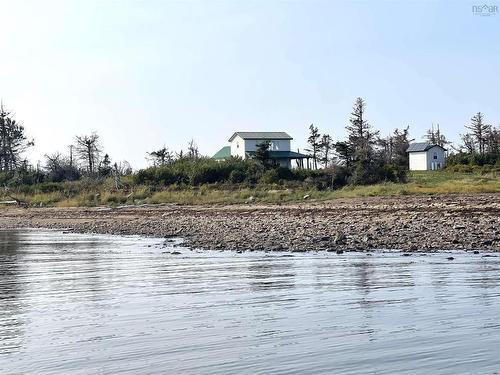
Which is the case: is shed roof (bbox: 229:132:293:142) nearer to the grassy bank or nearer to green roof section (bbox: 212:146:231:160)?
green roof section (bbox: 212:146:231:160)

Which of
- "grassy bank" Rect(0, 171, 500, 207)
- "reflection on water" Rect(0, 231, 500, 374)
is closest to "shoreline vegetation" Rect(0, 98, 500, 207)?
"grassy bank" Rect(0, 171, 500, 207)

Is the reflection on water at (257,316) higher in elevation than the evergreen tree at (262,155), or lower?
lower

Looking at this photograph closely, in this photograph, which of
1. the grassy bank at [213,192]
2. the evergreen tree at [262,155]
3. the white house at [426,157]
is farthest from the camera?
the white house at [426,157]

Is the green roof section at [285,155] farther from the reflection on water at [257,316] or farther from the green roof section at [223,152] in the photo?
the reflection on water at [257,316]

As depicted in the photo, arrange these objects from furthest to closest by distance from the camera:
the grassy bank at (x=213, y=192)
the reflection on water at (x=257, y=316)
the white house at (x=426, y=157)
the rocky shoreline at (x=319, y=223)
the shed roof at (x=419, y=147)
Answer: the shed roof at (x=419, y=147) → the white house at (x=426, y=157) → the grassy bank at (x=213, y=192) → the rocky shoreline at (x=319, y=223) → the reflection on water at (x=257, y=316)

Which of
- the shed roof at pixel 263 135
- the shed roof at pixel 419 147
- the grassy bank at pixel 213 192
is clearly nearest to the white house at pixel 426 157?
the shed roof at pixel 419 147

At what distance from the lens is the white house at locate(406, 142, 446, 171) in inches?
3792

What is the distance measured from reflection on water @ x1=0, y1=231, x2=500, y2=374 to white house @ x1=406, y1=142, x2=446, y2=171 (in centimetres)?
7903

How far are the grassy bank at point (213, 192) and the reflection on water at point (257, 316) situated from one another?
25880mm

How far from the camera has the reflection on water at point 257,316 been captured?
29.1ft

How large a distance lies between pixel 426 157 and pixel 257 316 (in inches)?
3452

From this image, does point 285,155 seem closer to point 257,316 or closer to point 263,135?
point 263,135

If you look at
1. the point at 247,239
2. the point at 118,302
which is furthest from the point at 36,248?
the point at 118,302

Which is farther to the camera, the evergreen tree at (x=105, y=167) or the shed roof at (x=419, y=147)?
the shed roof at (x=419, y=147)
